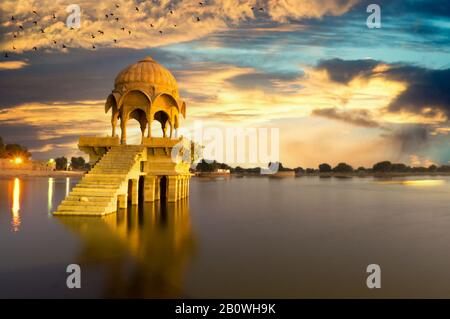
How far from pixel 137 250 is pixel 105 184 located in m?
11.7

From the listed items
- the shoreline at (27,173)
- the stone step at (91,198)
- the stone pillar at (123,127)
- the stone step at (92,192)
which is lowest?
the stone step at (91,198)

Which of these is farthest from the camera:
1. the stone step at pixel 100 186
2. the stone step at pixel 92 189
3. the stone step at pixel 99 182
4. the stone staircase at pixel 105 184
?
the stone step at pixel 99 182

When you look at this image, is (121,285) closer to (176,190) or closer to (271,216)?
(271,216)

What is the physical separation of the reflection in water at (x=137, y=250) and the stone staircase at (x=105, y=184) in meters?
0.83

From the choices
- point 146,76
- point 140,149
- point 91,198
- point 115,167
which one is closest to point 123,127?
point 140,149

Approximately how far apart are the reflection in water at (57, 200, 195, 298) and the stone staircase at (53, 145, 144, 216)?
0.83m

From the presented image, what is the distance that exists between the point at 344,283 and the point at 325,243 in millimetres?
7202

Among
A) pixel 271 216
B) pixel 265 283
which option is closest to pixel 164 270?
pixel 265 283

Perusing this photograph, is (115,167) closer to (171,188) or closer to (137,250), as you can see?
(171,188)

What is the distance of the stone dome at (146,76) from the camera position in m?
35.9

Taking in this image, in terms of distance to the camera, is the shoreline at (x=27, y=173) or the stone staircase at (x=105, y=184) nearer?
the stone staircase at (x=105, y=184)

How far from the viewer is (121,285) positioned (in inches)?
461

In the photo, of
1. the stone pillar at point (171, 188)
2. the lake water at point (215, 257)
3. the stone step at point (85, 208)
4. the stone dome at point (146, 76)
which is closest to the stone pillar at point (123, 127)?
the stone dome at point (146, 76)

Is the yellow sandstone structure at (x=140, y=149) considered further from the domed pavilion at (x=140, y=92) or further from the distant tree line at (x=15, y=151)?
the distant tree line at (x=15, y=151)
